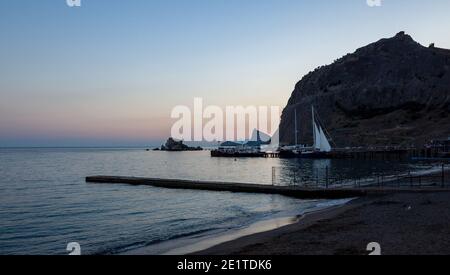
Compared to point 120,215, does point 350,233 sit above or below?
above

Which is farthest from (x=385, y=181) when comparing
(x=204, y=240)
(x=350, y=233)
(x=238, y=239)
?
(x=204, y=240)

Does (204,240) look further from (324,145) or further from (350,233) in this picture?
(324,145)

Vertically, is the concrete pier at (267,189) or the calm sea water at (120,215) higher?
the concrete pier at (267,189)

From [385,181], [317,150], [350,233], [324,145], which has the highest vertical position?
[324,145]

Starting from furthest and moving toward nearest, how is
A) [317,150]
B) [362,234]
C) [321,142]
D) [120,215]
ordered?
[321,142], [317,150], [120,215], [362,234]

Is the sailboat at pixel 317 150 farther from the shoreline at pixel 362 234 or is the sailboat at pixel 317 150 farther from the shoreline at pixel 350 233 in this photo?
the shoreline at pixel 362 234

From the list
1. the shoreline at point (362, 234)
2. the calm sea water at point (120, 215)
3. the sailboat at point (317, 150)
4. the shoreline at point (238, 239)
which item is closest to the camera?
the shoreline at point (362, 234)

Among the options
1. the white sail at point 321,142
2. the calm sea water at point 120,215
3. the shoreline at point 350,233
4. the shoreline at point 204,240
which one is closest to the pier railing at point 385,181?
the calm sea water at point 120,215

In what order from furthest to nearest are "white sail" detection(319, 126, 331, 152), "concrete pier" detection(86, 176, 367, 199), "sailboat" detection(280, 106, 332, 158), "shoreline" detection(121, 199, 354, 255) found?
"white sail" detection(319, 126, 331, 152) → "sailboat" detection(280, 106, 332, 158) → "concrete pier" detection(86, 176, 367, 199) → "shoreline" detection(121, 199, 354, 255)

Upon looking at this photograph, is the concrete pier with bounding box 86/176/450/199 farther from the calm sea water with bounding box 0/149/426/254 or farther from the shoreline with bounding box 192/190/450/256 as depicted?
the shoreline with bounding box 192/190/450/256

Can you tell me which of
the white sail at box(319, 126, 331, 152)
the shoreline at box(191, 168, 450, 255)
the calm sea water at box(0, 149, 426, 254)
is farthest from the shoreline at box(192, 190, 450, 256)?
the white sail at box(319, 126, 331, 152)

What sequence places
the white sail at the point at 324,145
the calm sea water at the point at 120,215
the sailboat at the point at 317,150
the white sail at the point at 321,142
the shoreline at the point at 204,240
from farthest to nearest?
the white sail at the point at 321,142 → the white sail at the point at 324,145 → the sailboat at the point at 317,150 → the calm sea water at the point at 120,215 → the shoreline at the point at 204,240
